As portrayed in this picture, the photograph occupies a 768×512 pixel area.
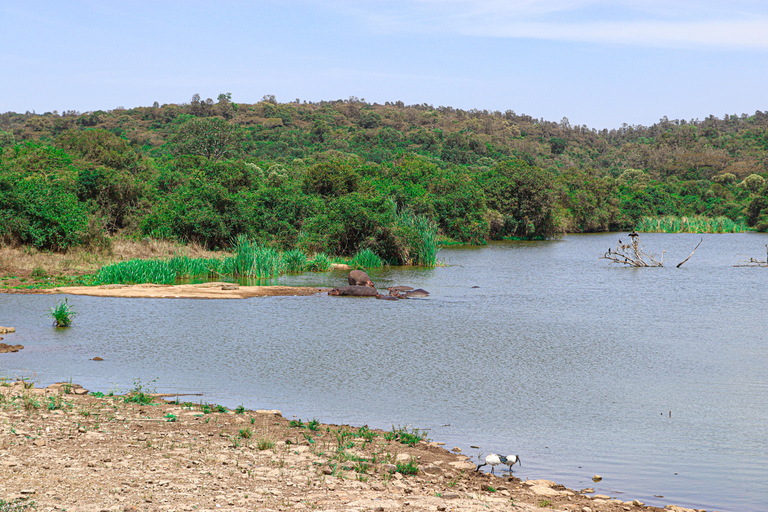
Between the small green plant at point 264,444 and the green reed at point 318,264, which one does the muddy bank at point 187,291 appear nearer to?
the green reed at point 318,264

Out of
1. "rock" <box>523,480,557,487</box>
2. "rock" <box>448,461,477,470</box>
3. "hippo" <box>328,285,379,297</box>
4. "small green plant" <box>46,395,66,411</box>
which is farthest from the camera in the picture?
"hippo" <box>328,285,379,297</box>

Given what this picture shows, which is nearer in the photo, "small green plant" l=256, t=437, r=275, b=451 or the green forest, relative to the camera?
"small green plant" l=256, t=437, r=275, b=451

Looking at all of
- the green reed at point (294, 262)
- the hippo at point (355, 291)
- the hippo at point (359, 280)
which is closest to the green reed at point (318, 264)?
the green reed at point (294, 262)

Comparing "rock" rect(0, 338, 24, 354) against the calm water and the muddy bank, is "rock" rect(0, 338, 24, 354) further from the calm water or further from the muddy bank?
the muddy bank

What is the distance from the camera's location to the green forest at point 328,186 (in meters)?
34.3

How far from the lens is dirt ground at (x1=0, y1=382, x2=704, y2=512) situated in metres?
5.95

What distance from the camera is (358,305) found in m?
21.5

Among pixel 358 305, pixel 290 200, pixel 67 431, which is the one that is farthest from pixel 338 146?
pixel 67 431

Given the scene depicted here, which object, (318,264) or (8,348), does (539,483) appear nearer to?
(8,348)

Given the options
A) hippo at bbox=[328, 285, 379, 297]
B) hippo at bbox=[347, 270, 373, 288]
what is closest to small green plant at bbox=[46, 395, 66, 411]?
hippo at bbox=[328, 285, 379, 297]

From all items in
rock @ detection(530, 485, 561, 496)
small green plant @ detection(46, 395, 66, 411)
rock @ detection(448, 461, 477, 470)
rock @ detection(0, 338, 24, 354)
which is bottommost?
rock @ detection(530, 485, 561, 496)

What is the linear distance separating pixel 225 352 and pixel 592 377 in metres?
7.42

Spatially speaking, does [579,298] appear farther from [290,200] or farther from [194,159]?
[194,159]

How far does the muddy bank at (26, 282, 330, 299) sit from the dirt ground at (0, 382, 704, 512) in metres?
13.1
